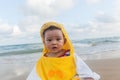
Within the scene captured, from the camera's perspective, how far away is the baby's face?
3090mm

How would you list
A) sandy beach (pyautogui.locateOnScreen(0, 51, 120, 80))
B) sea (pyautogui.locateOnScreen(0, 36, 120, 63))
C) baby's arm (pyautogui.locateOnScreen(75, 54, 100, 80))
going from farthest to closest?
sea (pyautogui.locateOnScreen(0, 36, 120, 63))
sandy beach (pyautogui.locateOnScreen(0, 51, 120, 80))
baby's arm (pyautogui.locateOnScreen(75, 54, 100, 80))

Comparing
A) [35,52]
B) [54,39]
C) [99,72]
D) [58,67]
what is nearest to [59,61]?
[58,67]

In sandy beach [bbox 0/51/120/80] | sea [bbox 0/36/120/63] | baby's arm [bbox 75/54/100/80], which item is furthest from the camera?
sea [bbox 0/36/120/63]

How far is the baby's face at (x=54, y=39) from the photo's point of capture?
309 cm

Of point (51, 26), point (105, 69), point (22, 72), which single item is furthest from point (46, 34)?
point (22, 72)

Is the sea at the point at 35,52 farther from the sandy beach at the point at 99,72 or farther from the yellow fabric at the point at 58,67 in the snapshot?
the yellow fabric at the point at 58,67

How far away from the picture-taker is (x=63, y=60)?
10.3ft

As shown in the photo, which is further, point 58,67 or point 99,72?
point 99,72

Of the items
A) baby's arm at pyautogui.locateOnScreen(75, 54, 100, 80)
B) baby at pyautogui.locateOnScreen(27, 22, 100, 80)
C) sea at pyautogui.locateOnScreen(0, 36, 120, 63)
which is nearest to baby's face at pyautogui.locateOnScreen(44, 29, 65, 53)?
baby at pyautogui.locateOnScreen(27, 22, 100, 80)

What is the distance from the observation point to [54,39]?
3090 millimetres

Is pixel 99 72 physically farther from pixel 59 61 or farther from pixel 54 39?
pixel 54 39

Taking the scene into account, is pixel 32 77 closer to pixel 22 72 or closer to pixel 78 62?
pixel 78 62

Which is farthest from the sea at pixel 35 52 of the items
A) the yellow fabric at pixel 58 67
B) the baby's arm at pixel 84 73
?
the baby's arm at pixel 84 73

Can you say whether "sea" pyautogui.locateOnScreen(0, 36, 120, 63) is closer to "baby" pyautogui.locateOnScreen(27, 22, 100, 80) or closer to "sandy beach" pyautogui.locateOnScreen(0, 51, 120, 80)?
"sandy beach" pyautogui.locateOnScreen(0, 51, 120, 80)
